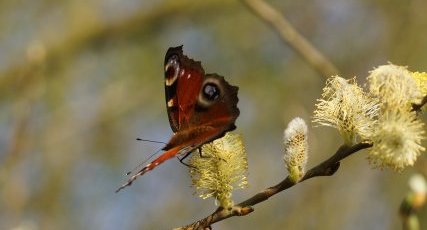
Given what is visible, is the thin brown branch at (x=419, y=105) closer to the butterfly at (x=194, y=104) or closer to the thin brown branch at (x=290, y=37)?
the butterfly at (x=194, y=104)

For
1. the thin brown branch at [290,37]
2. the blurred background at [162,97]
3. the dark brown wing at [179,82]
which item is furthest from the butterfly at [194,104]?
the blurred background at [162,97]

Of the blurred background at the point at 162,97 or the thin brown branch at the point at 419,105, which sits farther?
the blurred background at the point at 162,97

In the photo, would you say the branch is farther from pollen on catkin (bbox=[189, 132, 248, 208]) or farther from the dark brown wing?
the dark brown wing

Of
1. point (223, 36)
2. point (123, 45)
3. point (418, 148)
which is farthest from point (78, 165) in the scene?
point (418, 148)

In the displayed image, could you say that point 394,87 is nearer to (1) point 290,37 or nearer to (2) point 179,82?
(2) point 179,82

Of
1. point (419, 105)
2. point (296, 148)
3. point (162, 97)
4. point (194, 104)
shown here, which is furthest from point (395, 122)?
point (162, 97)

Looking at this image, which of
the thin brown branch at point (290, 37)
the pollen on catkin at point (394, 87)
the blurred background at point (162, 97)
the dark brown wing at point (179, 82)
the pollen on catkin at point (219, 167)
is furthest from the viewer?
the blurred background at point (162, 97)

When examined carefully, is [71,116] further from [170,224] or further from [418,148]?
[418,148]
